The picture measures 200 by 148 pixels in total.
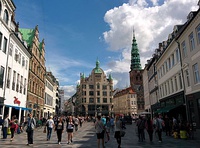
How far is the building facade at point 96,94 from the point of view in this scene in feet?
299

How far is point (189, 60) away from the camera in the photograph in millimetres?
21719

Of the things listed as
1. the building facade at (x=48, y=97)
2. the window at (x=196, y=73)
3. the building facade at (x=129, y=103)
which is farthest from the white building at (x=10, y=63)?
the building facade at (x=129, y=103)

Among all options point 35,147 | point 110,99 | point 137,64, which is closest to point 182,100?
point 35,147

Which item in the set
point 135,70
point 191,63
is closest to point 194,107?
point 191,63

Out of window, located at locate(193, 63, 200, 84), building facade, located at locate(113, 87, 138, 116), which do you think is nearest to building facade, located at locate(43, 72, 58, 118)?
building facade, located at locate(113, 87, 138, 116)

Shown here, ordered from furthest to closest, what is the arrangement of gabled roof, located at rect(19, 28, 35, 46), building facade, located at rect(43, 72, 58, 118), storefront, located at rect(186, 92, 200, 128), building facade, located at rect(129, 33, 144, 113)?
building facade, located at rect(129, 33, 144, 113) < building facade, located at rect(43, 72, 58, 118) < gabled roof, located at rect(19, 28, 35, 46) < storefront, located at rect(186, 92, 200, 128)

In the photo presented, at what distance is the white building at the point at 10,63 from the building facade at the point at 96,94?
200ft

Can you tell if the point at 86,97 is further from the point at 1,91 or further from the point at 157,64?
the point at 1,91

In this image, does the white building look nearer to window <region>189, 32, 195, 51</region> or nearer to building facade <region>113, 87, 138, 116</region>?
window <region>189, 32, 195, 51</region>

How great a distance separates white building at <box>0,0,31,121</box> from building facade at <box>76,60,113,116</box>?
60.8 m

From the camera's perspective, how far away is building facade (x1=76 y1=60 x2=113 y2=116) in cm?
9112

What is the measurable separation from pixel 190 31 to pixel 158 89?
738 inches

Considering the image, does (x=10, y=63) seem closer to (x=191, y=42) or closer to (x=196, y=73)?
(x=191, y=42)

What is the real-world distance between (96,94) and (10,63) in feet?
228
